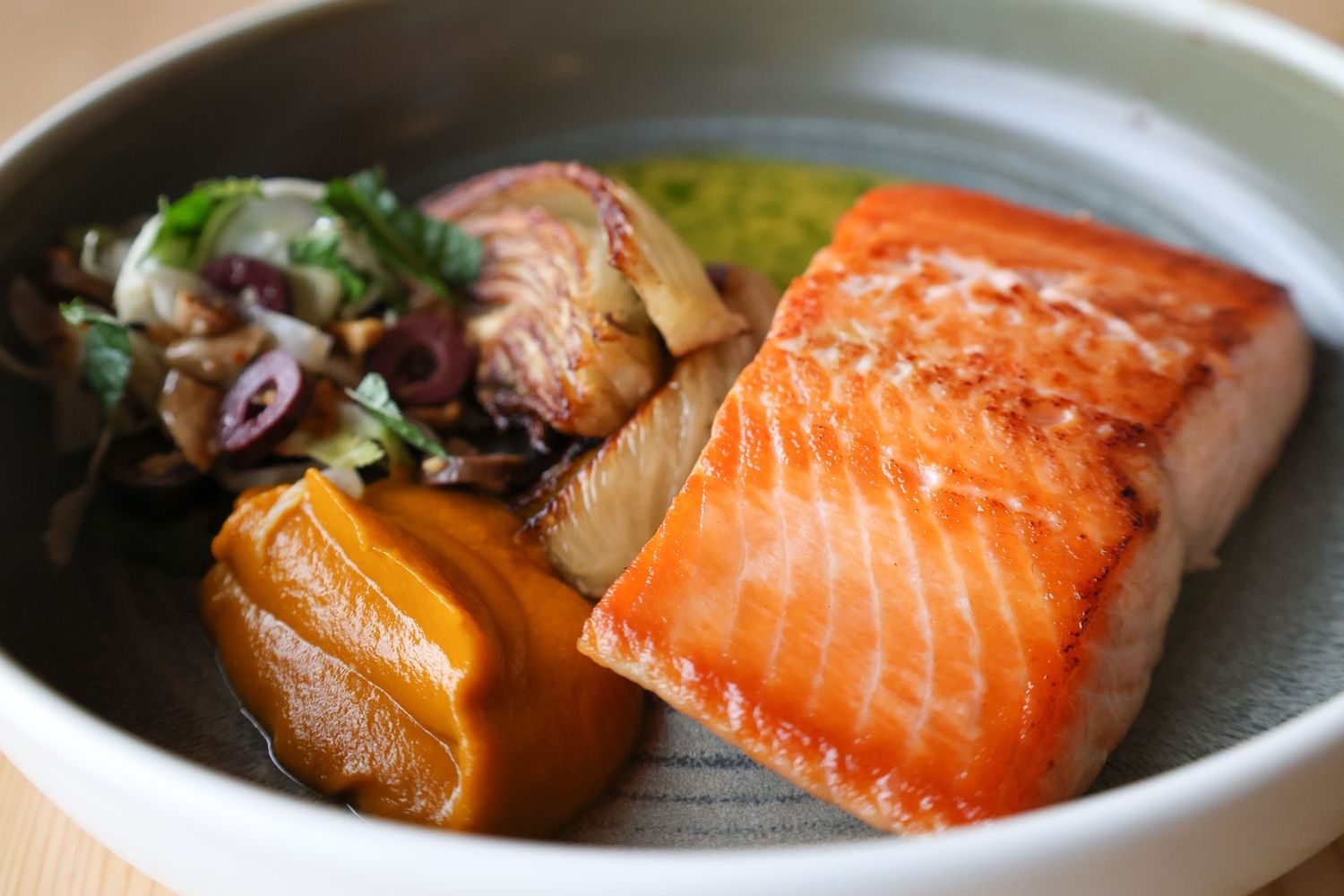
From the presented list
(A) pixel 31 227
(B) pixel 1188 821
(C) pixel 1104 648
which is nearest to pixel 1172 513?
(C) pixel 1104 648

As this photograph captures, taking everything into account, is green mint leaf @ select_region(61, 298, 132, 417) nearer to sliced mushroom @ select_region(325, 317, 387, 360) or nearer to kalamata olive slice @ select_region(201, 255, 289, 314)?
kalamata olive slice @ select_region(201, 255, 289, 314)

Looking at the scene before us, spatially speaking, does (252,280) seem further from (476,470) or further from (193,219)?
(476,470)

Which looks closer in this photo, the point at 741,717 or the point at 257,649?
the point at 741,717

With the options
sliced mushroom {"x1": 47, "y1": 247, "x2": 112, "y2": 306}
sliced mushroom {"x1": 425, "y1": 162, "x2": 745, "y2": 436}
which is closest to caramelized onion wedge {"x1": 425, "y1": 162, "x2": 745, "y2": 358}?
sliced mushroom {"x1": 425, "y1": 162, "x2": 745, "y2": 436}

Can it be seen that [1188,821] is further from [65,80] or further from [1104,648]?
[65,80]

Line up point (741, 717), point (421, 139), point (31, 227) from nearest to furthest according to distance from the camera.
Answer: point (741, 717), point (31, 227), point (421, 139)

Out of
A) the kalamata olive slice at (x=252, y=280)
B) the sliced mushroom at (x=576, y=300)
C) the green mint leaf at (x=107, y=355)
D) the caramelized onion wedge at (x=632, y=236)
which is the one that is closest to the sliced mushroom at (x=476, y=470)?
the sliced mushroom at (x=576, y=300)
